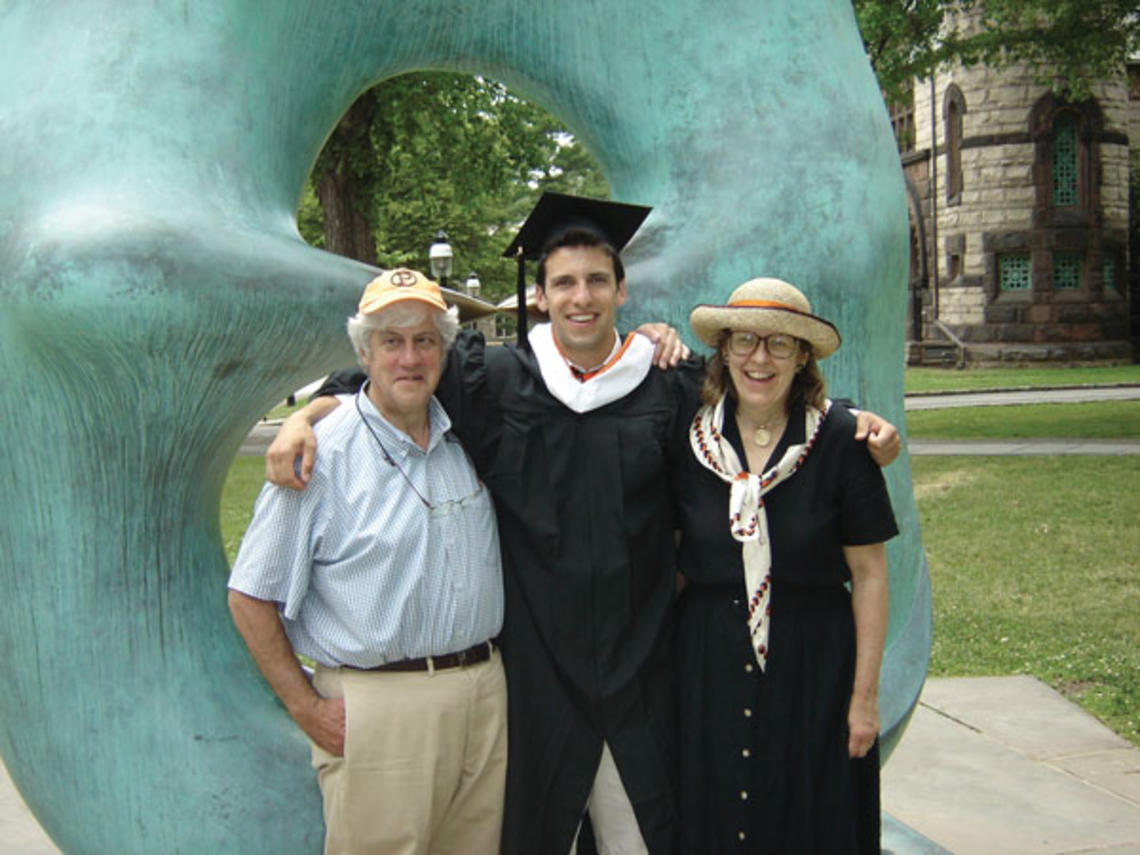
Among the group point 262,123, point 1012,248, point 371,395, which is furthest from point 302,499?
point 1012,248

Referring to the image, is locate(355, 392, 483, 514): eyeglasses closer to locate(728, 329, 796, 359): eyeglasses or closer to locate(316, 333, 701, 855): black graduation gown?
locate(316, 333, 701, 855): black graduation gown

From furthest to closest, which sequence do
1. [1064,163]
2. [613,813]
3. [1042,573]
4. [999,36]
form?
[1064,163] → [999,36] → [1042,573] → [613,813]

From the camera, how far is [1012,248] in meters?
25.2

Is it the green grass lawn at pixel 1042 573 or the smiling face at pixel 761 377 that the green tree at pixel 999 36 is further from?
the smiling face at pixel 761 377

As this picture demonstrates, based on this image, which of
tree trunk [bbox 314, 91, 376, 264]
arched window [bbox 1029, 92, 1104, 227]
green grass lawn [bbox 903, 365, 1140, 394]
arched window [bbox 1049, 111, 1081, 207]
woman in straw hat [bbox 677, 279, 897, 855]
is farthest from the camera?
arched window [bbox 1049, 111, 1081, 207]

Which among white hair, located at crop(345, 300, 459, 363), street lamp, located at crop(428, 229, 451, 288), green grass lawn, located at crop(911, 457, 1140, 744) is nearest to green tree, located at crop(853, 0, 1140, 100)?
green grass lawn, located at crop(911, 457, 1140, 744)

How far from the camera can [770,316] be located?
2270 millimetres

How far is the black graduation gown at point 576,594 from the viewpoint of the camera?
92.1 inches

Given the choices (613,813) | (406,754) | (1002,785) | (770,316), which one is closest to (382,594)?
(406,754)

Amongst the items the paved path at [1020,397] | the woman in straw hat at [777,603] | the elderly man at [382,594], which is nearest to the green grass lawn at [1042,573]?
the woman in straw hat at [777,603]

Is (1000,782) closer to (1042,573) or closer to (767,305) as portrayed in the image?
(767,305)

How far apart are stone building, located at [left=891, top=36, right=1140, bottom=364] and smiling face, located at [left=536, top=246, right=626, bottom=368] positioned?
966 inches

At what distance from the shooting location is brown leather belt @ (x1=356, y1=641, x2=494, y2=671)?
2273 mm

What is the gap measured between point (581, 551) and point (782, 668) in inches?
18.0
